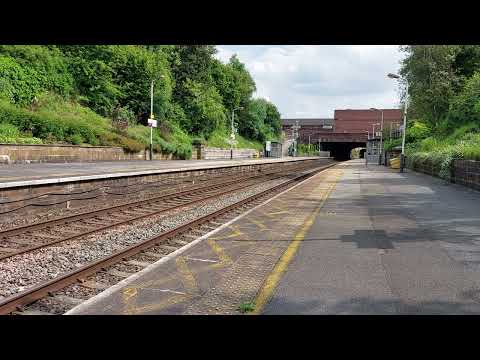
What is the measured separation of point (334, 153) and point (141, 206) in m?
125

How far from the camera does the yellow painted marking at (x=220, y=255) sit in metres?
6.33

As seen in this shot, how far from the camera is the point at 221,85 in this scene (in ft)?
266

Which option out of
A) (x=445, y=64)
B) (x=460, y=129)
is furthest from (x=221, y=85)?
(x=460, y=129)

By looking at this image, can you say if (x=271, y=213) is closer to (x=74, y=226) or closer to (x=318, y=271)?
(x=74, y=226)

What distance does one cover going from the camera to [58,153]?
26.7m

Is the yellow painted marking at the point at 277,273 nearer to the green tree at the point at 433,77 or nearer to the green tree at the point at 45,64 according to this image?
the green tree at the point at 45,64

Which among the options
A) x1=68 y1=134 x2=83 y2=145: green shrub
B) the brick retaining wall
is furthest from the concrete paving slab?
the brick retaining wall

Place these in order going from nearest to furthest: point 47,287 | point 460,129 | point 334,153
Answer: point 47,287 < point 460,129 < point 334,153

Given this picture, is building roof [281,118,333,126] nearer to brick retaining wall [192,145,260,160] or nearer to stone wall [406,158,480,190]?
brick retaining wall [192,145,260,160]

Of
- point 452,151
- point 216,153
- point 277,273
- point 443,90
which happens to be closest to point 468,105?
point 443,90

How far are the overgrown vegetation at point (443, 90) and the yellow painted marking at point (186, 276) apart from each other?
31.7 m

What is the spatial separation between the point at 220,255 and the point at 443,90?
143ft
